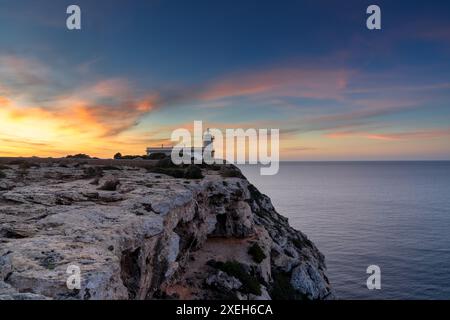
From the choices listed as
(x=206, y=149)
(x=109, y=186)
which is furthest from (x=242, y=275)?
(x=206, y=149)

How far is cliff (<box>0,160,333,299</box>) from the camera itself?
947cm

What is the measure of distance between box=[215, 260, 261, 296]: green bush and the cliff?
0.09 meters

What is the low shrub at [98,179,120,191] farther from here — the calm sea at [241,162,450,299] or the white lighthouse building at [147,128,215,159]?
the white lighthouse building at [147,128,215,159]

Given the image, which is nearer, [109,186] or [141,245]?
→ [141,245]

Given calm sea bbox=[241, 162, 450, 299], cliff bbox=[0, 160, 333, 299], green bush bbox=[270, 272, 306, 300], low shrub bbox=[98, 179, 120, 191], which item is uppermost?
low shrub bbox=[98, 179, 120, 191]

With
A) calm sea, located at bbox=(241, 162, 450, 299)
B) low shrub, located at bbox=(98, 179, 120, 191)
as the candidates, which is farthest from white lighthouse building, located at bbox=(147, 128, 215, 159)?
low shrub, located at bbox=(98, 179, 120, 191)

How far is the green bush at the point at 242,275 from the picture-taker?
2515 centimetres

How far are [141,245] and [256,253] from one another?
58.3 ft

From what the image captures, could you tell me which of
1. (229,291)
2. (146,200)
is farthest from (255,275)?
(146,200)

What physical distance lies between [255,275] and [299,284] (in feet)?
28.5

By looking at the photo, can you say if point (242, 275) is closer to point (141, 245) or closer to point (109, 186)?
point (109, 186)

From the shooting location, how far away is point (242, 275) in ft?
85.8

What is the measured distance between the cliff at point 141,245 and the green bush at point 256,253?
4.6 inches
